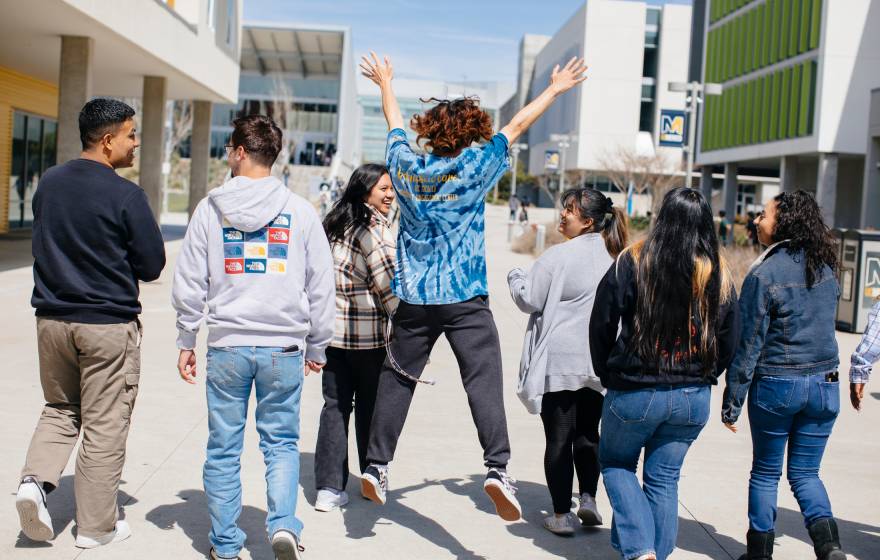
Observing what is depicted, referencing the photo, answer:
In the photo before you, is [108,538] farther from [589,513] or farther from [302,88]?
[302,88]

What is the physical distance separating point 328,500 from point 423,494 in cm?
63

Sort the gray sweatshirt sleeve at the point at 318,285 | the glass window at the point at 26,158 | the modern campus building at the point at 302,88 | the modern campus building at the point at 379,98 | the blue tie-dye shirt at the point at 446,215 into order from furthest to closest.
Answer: the modern campus building at the point at 379,98 → the modern campus building at the point at 302,88 → the glass window at the point at 26,158 → the blue tie-dye shirt at the point at 446,215 → the gray sweatshirt sleeve at the point at 318,285

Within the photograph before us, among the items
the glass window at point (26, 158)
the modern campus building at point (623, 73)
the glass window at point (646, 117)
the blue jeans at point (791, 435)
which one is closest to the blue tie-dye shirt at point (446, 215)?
the blue jeans at point (791, 435)

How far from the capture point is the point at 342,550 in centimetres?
449

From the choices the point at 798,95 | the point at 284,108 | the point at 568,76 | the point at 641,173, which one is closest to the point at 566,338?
the point at 568,76

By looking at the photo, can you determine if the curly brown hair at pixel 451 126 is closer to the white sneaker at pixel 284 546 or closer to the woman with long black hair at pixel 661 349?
the woman with long black hair at pixel 661 349

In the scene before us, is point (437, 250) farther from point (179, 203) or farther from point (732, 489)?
point (179, 203)

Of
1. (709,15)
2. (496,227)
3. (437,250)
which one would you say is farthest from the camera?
(709,15)

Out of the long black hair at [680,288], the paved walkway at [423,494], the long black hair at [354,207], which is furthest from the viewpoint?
the long black hair at [354,207]

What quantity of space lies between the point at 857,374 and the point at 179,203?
5221cm

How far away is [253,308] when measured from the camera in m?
3.99

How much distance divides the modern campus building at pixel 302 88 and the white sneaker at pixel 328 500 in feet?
178

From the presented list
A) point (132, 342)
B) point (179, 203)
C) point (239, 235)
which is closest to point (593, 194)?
point (239, 235)

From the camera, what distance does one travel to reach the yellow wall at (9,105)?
78.0 ft
